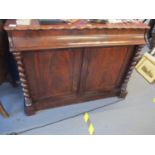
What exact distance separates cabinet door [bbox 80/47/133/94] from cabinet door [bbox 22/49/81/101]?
0.27 feet

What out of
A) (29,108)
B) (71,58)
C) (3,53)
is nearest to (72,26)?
(71,58)

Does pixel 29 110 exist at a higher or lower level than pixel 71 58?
lower

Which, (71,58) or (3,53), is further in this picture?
(3,53)

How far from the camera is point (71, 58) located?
4.43 ft

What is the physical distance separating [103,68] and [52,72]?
47 centimetres

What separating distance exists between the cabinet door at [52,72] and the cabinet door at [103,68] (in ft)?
0.27

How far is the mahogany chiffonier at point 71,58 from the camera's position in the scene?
3.81ft

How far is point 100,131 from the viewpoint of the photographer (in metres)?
1.55

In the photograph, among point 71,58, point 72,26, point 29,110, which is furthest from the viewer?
point 29,110

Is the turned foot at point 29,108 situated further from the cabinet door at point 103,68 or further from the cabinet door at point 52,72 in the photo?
the cabinet door at point 103,68

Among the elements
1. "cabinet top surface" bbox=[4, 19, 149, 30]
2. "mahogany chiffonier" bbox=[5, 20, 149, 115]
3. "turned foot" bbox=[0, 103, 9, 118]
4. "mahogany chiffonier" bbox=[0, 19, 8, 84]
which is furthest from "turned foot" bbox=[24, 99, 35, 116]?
"cabinet top surface" bbox=[4, 19, 149, 30]

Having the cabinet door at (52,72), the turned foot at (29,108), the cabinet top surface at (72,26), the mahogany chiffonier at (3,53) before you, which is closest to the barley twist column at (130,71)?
the cabinet top surface at (72,26)

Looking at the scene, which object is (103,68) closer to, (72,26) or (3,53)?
(72,26)
